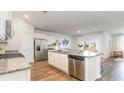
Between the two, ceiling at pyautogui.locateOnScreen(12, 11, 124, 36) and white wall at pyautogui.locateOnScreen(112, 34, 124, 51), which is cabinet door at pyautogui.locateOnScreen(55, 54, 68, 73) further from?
white wall at pyautogui.locateOnScreen(112, 34, 124, 51)

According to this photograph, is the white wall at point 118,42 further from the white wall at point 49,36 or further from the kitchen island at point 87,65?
the kitchen island at point 87,65

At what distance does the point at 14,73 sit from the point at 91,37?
8.24 metres

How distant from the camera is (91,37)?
8766 millimetres

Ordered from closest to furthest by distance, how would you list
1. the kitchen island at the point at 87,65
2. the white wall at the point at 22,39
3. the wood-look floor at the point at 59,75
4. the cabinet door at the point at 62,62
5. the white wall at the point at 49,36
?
the kitchen island at the point at 87,65, the wood-look floor at the point at 59,75, the cabinet door at the point at 62,62, the white wall at the point at 22,39, the white wall at the point at 49,36

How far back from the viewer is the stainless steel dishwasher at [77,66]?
2794 mm

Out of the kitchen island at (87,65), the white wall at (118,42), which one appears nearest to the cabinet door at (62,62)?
the kitchen island at (87,65)

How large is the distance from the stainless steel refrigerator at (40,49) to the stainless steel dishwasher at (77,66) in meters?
3.43

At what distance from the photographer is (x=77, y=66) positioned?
2.99 m

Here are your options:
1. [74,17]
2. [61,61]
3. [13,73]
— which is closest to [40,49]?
[61,61]

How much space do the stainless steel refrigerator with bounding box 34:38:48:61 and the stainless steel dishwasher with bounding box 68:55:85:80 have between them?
3427 mm

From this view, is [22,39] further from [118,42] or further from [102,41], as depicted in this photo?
[118,42]
